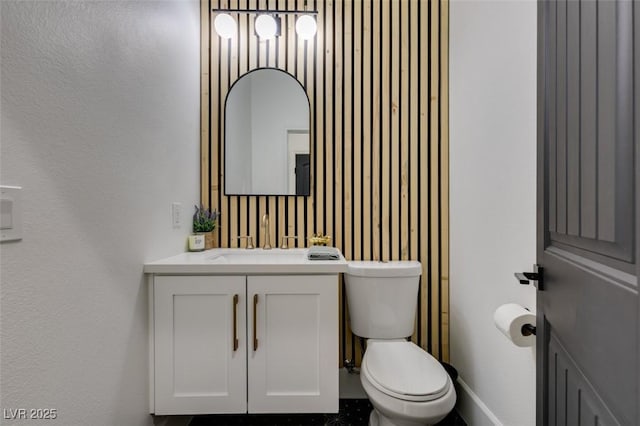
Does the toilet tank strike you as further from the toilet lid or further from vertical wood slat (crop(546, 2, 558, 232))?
vertical wood slat (crop(546, 2, 558, 232))

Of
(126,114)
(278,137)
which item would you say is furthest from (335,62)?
(126,114)

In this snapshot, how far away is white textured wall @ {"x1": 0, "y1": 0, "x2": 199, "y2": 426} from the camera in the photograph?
2.43ft

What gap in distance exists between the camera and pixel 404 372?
1.36m

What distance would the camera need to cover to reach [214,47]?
195 cm

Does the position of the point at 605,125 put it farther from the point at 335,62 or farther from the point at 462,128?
the point at 335,62

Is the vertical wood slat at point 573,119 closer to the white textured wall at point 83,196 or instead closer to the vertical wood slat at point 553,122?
the vertical wood slat at point 553,122

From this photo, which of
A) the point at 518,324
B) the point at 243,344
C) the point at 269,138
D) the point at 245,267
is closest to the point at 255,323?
the point at 243,344

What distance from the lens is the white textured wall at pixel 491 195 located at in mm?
1215

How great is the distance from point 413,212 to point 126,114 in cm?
153

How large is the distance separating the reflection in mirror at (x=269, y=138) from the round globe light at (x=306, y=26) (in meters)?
0.24

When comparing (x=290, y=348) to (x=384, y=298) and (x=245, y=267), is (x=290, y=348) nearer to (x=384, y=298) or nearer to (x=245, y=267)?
(x=245, y=267)

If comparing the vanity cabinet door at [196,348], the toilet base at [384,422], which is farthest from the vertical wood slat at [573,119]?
the vanity cabinet door at [196,348]

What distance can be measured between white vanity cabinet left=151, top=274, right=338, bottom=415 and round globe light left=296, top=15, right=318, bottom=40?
1388 mm

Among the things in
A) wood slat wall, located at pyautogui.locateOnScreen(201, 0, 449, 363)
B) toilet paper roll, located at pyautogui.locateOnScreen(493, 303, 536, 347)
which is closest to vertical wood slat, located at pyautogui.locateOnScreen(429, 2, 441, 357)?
wood slat wall, located at pyautogui.locateOnScreen(201, 0, 449, 363)
